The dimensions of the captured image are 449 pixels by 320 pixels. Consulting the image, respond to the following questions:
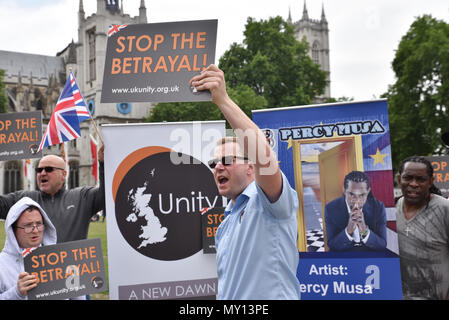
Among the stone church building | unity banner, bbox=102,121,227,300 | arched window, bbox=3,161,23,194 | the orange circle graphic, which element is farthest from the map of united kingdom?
arched window, bbox=3,161,23,194

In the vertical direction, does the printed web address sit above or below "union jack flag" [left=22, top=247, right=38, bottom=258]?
above

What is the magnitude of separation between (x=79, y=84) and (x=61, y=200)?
2002 inches

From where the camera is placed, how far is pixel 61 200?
3.84m

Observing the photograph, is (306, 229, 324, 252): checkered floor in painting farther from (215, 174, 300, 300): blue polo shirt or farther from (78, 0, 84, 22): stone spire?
(78, 0, 84, 22): stone spire

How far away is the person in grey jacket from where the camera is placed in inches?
149

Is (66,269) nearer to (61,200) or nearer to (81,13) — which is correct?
(61,200)

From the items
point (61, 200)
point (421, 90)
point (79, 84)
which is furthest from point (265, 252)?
point (79, 84)

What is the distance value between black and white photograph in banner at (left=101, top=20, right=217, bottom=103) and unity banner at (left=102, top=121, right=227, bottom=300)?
1.88 feet

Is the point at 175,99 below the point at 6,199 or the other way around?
the other way around

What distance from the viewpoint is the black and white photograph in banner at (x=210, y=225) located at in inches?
145
